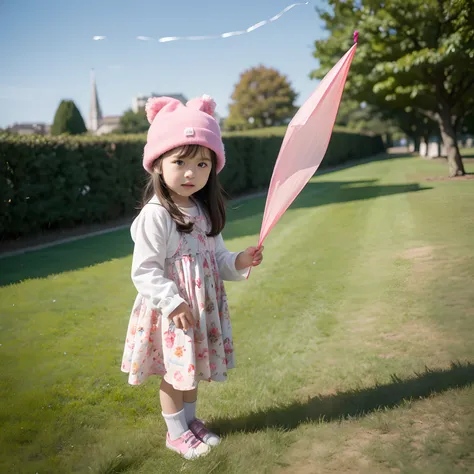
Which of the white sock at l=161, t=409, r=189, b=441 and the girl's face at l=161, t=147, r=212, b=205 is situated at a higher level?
the girl's face at l=161, t=147, r=212, b=205

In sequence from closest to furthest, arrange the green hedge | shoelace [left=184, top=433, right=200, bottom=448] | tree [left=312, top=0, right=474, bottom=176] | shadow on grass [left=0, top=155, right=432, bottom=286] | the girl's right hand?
the girl's right hand → shoelace [left=184, top=433, right=200, bottom=448] → shadow on grass [left=0, top=155, right=432, bottom=286] → the green hedge → tree [left=312, top=0, right=474, bottom=176]

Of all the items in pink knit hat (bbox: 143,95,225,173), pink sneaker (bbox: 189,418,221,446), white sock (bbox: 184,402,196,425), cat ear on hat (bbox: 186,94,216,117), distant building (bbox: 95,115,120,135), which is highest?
distant building (bbox: 95,115,120,135)

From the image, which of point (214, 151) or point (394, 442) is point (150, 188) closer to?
point (214, 151)

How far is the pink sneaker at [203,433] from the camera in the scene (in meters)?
2.58

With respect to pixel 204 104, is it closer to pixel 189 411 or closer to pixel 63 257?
pixel 189 411

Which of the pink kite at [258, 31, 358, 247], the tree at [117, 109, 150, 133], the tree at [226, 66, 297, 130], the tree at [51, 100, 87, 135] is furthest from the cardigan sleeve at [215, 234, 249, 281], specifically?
the tree at [117, 109, 150, 133]

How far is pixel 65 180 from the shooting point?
9992 mm

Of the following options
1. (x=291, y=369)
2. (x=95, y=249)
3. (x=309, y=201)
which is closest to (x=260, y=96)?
(x=309, y=201)

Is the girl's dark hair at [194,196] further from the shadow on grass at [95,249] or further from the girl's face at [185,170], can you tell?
the shadow on grass at [95,249]

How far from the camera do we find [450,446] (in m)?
2.38

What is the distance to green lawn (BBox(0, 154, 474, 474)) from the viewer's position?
8.15 ft

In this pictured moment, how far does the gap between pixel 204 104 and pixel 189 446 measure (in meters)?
1.67

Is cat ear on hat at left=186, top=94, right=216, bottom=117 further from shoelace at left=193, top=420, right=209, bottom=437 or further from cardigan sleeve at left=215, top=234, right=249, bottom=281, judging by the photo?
shoelace at left=193, top=420, right=209, bottom=437

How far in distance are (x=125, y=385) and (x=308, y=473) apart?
1.54 metres
